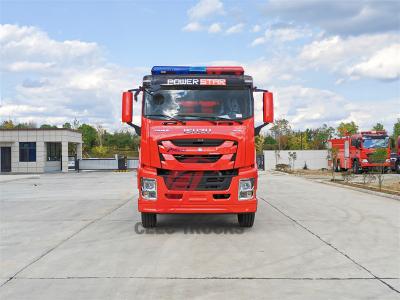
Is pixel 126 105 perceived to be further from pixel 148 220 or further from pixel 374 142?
pixel 374 142

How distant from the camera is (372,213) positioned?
13031 millimetres

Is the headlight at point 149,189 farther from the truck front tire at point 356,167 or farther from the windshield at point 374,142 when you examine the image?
the truck front tire at point 356,167

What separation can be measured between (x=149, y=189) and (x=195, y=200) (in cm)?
91

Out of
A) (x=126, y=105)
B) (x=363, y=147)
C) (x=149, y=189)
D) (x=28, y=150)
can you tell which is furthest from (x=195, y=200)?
(x=28, y=150)

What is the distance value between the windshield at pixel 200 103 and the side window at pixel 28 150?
3746cm

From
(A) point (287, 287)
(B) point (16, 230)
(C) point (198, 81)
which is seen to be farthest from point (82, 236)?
(A) point (287, 287)

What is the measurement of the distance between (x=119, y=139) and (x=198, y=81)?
87131 millimetres

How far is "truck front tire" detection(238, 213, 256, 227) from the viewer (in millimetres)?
10281

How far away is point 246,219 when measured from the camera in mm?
10359

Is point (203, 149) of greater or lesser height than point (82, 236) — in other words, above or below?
above

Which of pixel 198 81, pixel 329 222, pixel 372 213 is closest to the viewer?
pixel 198 81

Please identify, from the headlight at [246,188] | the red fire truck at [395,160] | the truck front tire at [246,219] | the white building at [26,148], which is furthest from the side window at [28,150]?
the headlight at [246,188]

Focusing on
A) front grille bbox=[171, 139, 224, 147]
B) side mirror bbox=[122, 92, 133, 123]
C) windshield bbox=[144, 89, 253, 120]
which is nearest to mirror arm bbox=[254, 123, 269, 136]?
windshield bbox=[144, 89, 253, 120]

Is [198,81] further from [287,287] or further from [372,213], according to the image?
[372,213]
